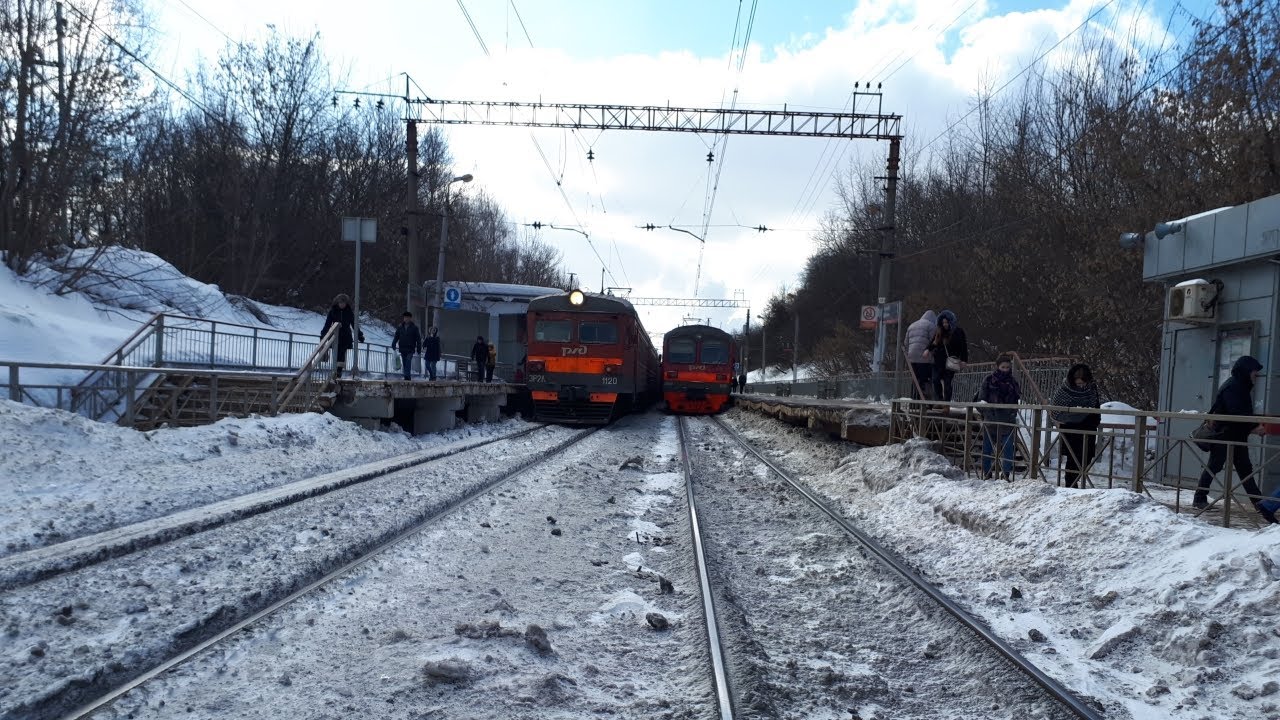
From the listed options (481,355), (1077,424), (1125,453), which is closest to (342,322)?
(481,355)

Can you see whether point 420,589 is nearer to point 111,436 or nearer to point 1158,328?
point 111,436

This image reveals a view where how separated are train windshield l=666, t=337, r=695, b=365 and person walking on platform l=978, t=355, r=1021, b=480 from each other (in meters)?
19.7

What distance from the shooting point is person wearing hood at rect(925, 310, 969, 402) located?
11914 mm

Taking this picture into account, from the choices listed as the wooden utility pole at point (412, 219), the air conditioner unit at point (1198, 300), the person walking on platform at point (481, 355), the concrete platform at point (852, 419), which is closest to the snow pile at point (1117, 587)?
the air conditioner unit at point (1198, 300)

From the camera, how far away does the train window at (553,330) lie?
22.1 m

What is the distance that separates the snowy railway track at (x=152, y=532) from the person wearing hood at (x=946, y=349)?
757cm

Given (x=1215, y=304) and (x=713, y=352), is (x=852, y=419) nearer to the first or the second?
(x=1215, y=304)

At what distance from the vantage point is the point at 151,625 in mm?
4652

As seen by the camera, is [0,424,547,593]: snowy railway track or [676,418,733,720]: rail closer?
[676,418,733,720]: rail

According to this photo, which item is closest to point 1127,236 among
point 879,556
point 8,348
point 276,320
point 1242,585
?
point 879,556

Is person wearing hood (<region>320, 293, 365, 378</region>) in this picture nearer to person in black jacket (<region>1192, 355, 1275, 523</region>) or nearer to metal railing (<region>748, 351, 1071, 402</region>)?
metal railing (<region>748, 351, 1071, 402</region>)

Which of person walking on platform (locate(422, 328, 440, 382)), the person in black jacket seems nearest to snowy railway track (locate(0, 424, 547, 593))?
the person in black jacket

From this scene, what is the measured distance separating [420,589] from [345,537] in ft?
5.06

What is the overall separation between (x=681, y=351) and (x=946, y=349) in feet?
62.6
